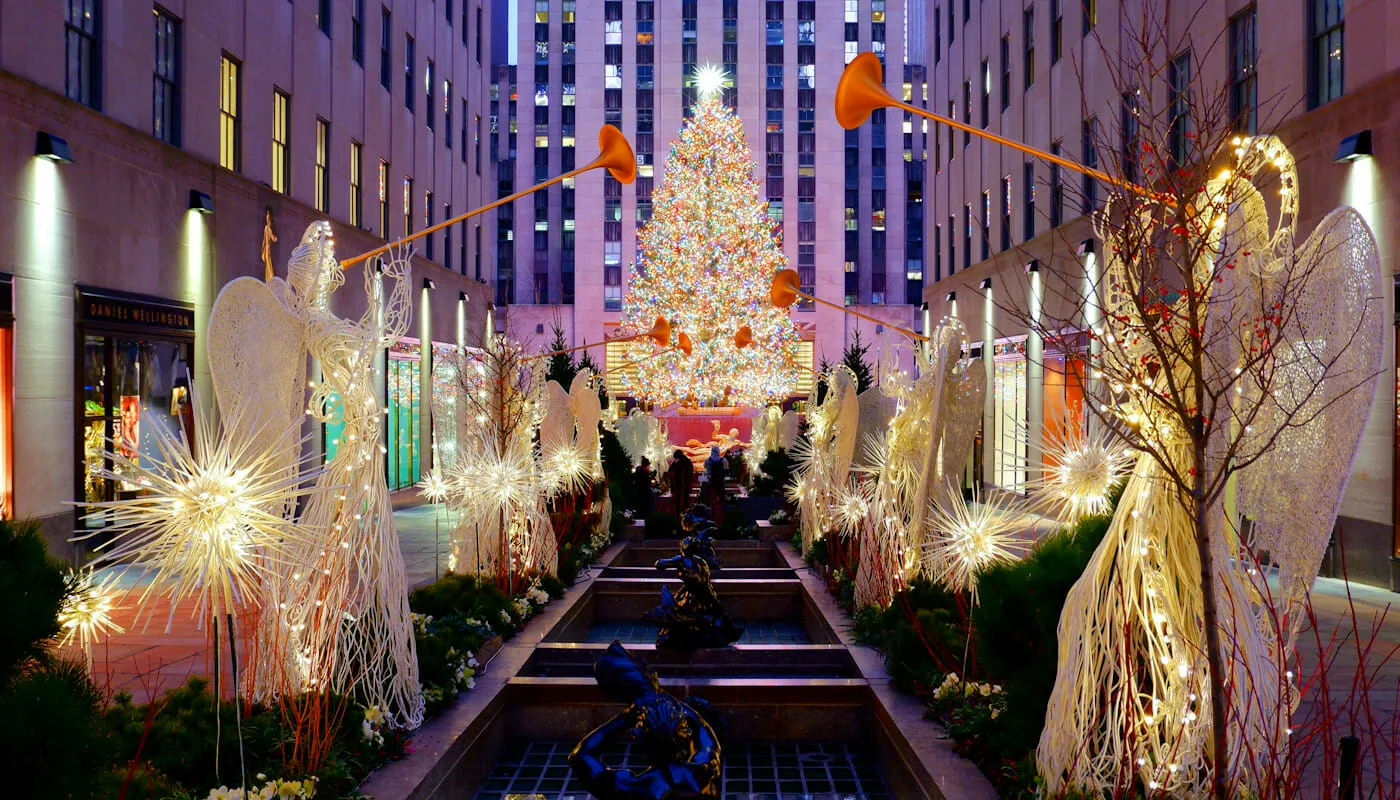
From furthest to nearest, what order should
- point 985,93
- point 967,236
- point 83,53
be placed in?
point 967,236 < point 985,93 < point 83,53

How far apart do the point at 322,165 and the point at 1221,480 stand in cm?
2090

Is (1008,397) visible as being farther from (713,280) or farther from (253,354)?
(253,354)

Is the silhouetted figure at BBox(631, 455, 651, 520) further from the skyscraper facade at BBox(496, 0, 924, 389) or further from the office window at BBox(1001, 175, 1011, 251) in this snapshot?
the skyscraper facade at BBox(496, 0, 924, 389)

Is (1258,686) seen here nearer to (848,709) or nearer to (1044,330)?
(1044,330)

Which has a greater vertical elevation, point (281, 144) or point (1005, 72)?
point (1005, 72)

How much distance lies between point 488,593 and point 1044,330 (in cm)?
649

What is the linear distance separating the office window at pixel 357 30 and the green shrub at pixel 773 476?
12718 mm

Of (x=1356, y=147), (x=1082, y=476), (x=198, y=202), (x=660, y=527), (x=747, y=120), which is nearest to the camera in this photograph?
(x=1082, y=476)

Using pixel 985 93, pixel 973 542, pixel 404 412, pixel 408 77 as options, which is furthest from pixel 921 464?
pixel 408 77

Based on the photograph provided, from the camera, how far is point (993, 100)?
2641cm

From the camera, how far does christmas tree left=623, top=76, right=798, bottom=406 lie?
121 feet

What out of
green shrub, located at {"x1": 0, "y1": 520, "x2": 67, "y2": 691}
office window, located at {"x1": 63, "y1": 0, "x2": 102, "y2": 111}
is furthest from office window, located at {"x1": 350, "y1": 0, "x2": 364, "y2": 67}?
green shrub, located at {"x1": 0, "y1": 520, "x2": 67, "y2": 691}

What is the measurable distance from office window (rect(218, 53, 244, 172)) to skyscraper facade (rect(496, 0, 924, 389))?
114 feet

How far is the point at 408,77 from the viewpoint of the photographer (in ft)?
91.5
